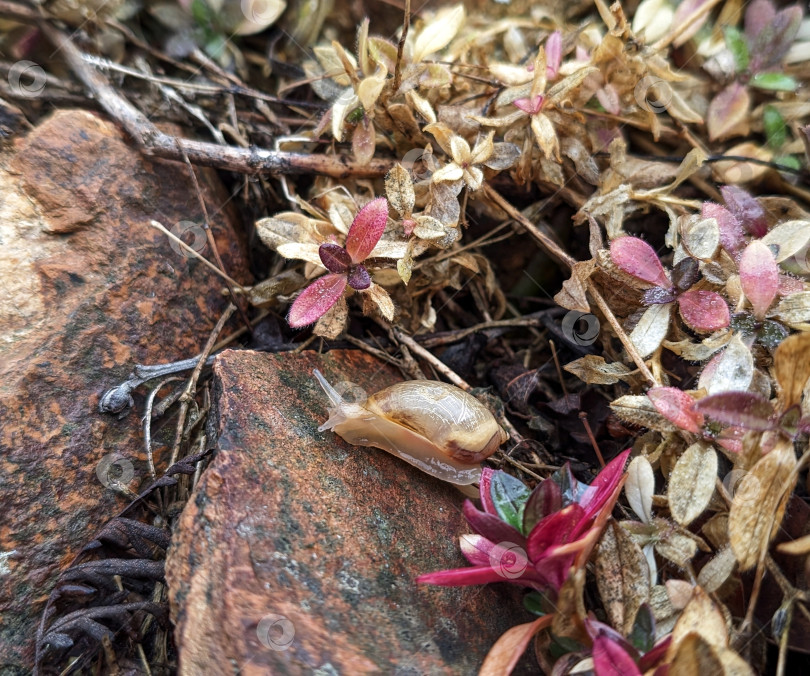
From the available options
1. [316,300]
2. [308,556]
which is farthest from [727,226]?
[308,556]

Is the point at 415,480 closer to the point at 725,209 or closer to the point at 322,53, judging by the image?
the point at 725,209

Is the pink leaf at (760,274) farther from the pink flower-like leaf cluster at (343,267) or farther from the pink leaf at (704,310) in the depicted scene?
the pink flower-like leaf cluster at (343,267)

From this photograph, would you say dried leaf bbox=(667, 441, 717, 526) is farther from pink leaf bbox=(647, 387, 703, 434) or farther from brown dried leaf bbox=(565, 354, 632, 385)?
brown dried leaf bbox=(565, 354, 632, 385)

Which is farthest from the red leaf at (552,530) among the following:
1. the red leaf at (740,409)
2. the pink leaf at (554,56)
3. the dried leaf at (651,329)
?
the pink leaf at (554,56)

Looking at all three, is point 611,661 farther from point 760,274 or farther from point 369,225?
point 369,225

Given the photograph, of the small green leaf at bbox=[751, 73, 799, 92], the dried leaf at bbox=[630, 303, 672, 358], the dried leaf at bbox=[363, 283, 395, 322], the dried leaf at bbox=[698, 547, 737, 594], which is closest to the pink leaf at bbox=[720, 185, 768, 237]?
the dried leaf at bbox=[630, 303, 672, 358]
